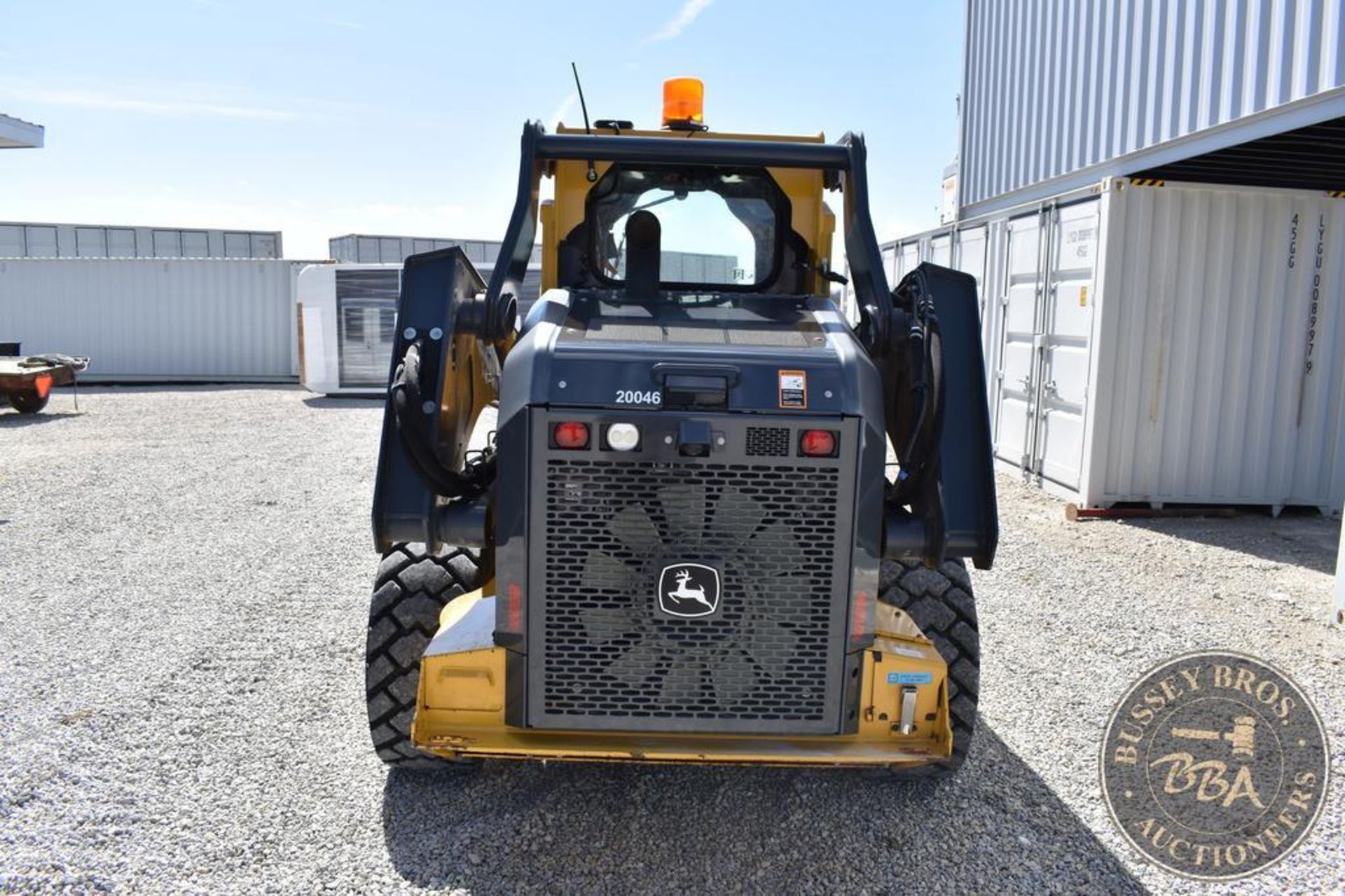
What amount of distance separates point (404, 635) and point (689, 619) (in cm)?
113

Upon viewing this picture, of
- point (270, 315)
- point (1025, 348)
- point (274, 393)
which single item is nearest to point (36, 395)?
point (274, 393)

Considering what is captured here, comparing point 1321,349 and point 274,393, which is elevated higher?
point 1321,349

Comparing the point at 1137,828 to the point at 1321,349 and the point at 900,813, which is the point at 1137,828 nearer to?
the point at 900,813

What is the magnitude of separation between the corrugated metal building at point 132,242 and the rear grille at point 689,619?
31169mm

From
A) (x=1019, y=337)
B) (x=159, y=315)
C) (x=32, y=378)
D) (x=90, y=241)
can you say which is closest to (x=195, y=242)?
(x=90, y=241)

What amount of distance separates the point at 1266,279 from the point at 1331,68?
7.69 feet

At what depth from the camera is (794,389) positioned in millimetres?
2953

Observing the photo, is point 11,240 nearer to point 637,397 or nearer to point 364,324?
point 364,324

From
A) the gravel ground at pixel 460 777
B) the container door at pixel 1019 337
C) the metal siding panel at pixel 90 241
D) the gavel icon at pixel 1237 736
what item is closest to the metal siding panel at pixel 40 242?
the metal siding panel at pixel 90 241

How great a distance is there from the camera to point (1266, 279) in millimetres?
8484

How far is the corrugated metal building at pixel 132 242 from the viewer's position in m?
30.9

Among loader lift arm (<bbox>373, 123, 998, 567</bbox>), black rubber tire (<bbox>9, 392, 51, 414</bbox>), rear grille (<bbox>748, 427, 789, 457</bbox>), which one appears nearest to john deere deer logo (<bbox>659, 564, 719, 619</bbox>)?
rear grille (<bbox>748, 427, 789, 457</bbox>)

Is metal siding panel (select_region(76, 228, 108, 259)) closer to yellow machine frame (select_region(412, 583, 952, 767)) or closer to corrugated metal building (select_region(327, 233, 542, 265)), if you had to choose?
corrugated metal building (select_region(327, 233, 542, 265))

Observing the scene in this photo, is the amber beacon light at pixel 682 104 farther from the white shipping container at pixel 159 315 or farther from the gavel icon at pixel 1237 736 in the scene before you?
the white shipping container at pixel 159 315
